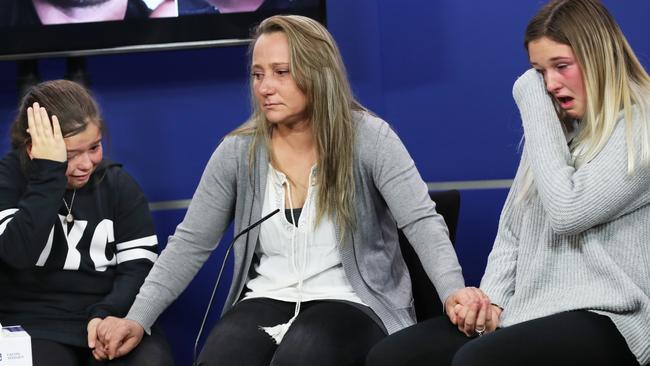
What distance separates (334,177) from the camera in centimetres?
261

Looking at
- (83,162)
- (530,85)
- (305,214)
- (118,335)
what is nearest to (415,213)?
(305,214)

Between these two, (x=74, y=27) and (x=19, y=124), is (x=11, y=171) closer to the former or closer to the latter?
(x=19, y=124)

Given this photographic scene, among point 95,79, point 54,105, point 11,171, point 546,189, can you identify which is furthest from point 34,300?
point 546,189

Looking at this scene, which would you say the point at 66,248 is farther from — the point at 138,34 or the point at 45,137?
the point at 138,34

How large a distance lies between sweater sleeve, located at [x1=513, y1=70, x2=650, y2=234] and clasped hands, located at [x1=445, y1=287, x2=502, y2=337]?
0.81 ft

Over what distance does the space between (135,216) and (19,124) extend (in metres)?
0.41

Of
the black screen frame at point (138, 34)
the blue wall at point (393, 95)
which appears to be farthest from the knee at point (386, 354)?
the black screen frame at point (138, 34)

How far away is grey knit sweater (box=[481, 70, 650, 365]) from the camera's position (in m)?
2.15

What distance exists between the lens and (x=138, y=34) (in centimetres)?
310

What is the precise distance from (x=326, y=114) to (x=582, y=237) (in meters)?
0.74

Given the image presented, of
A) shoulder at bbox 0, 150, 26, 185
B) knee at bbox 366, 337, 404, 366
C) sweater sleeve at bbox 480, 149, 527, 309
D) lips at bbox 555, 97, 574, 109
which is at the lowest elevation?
knee at bbox 366, 337, 404, 366

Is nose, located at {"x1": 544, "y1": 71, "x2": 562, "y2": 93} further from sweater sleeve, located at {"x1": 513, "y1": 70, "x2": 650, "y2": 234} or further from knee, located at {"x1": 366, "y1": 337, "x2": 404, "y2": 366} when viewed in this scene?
knee, located at {"x1": 366, "y1": 337, "x2": 404, "y2": 366}

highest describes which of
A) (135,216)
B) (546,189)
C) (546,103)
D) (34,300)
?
(546,103)

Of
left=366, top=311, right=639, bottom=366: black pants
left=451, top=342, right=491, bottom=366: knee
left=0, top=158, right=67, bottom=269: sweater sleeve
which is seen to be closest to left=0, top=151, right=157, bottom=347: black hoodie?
left=0, top=158, right=67, bottom=269: sweater sleeve
